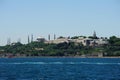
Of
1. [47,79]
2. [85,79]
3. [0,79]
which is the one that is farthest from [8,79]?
[85,79]

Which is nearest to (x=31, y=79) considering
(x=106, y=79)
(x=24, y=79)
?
(x=24, y=79)

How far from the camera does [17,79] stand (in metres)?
62.3

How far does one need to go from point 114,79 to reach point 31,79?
403 inches

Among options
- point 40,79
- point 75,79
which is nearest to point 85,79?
point 75,79

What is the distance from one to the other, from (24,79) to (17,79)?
926mm

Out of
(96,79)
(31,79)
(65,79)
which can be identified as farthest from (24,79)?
(96,79)

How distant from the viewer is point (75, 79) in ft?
202

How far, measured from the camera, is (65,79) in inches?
2426

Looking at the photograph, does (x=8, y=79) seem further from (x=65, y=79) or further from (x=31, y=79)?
(x=65, y=79)

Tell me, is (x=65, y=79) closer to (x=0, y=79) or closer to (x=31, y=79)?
(x=31, y=79)

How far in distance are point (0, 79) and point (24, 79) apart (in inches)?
118

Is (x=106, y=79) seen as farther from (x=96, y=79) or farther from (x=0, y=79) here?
(x=0, y=79)

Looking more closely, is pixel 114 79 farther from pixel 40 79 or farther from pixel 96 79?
pixel 40 79

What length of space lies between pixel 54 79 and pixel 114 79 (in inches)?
292
